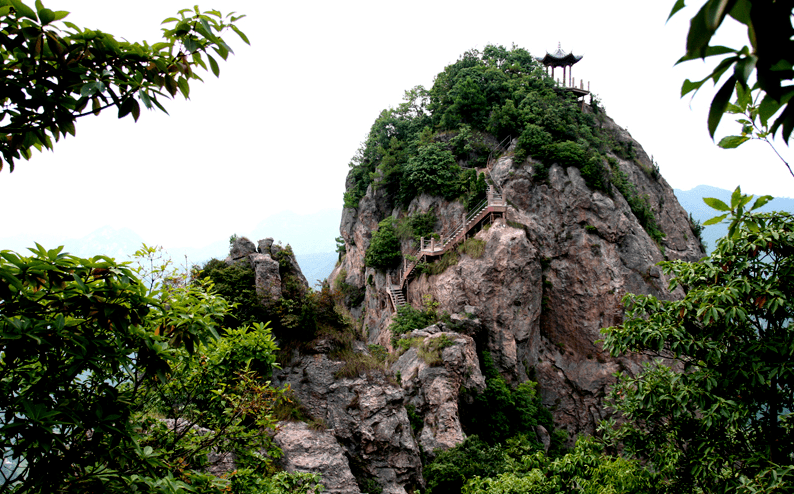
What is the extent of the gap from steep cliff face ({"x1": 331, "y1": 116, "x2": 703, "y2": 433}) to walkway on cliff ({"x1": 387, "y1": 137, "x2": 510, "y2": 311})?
539mm

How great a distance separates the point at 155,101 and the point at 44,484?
108 inches

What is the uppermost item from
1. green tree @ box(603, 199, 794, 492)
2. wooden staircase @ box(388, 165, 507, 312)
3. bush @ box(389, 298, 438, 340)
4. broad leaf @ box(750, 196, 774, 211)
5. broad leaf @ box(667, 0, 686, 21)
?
wooden staircase @ box(388, 165, 507, 312)

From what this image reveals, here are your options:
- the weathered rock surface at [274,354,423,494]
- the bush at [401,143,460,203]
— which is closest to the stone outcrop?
the weathered rock surface at [274,354,423,494]

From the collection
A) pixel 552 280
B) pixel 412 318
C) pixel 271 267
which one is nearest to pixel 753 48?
pixel 271 267

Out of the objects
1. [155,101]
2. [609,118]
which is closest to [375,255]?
[609,118]

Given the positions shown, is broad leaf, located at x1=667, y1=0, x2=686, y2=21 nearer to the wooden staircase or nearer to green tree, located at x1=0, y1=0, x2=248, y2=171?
green tree, located at x1=0, y1=0, x2=248, y2=171

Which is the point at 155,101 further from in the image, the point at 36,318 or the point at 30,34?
the point at 36,318

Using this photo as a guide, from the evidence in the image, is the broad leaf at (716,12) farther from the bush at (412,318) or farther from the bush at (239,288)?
the bush at (412,318)

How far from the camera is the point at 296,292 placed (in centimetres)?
1305

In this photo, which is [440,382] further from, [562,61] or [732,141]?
[562,61]

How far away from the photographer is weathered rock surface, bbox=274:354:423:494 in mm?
11453

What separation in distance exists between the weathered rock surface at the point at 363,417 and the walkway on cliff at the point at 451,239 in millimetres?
12567

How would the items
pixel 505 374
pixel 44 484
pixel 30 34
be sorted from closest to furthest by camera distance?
pixel 30 34 → pixel 44 484 → pixel 505 374

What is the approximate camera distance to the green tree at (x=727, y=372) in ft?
18.5
